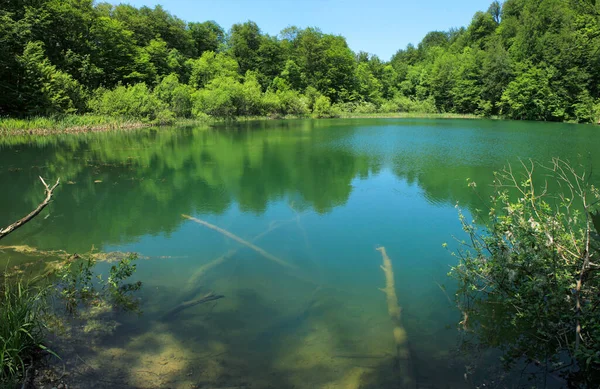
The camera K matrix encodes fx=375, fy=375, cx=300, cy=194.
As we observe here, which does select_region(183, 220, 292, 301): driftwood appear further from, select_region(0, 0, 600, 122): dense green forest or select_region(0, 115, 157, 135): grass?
select_region(0, 0, 600, 122): dense green forest

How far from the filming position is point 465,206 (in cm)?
953

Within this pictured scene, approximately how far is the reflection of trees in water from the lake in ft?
0.23

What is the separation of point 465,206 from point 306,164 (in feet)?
25.0

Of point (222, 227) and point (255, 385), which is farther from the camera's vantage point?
point (222, 227)

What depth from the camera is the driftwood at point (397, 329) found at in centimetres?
364

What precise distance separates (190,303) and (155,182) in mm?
8451

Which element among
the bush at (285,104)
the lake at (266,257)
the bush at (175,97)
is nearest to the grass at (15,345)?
the lake at (266,257)

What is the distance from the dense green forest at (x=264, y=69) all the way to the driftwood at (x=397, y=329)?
3208cm

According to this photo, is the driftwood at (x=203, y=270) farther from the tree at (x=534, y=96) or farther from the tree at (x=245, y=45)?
the tree at (x=245, y=45)

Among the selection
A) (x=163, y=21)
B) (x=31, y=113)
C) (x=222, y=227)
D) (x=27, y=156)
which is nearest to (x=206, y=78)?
(x=163, y=21)

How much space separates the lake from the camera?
12.4ft

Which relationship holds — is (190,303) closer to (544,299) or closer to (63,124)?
(544,299)

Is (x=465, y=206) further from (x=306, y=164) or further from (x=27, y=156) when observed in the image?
(x=27, y=156)

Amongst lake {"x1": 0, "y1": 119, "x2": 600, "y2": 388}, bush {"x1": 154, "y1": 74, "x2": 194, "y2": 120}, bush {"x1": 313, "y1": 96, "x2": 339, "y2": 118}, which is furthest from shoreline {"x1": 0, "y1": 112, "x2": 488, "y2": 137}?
bush {"x1": 313, "y1": 96, "x2": 339, "y2": 118}
